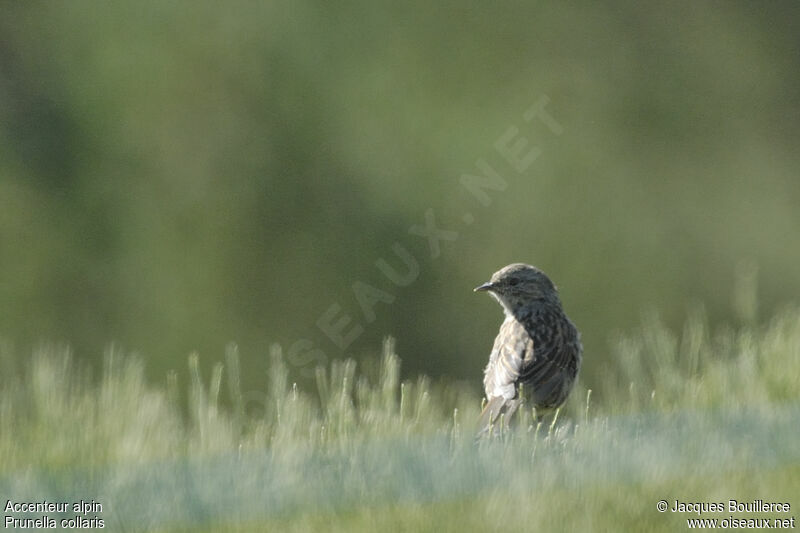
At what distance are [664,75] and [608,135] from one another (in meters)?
1.89

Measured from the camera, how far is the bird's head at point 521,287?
405 inches

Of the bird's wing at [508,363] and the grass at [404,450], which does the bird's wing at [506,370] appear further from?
the grass at [404,450]

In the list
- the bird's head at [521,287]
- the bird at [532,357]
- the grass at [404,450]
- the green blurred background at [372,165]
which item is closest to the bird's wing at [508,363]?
the bird at [532,357]

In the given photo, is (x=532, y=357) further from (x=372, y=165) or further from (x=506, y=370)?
(x=372, y=165)

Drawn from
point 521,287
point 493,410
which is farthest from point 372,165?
point 493,410

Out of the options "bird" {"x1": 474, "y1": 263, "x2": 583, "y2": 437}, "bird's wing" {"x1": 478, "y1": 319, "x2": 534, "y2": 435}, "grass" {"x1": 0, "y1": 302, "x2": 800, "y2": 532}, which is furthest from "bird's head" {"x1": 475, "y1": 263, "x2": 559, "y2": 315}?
"grass" {"x1": 0, "y1": 302, "x2": 800, "y2": 532}

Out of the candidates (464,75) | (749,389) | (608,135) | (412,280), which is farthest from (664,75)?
(749,389)

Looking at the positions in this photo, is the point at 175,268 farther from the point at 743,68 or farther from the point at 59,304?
the point at 743,68

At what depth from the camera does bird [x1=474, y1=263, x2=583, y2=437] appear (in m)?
8.92

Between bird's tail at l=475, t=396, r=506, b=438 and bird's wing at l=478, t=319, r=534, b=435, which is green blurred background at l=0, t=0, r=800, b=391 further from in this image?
bird's tail at l=475, t=396, r=506, b=438

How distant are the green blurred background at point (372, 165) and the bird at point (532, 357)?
14.2 metres

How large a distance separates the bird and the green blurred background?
14222mm

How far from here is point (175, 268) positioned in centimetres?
2705

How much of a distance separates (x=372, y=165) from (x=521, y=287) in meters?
17.4
